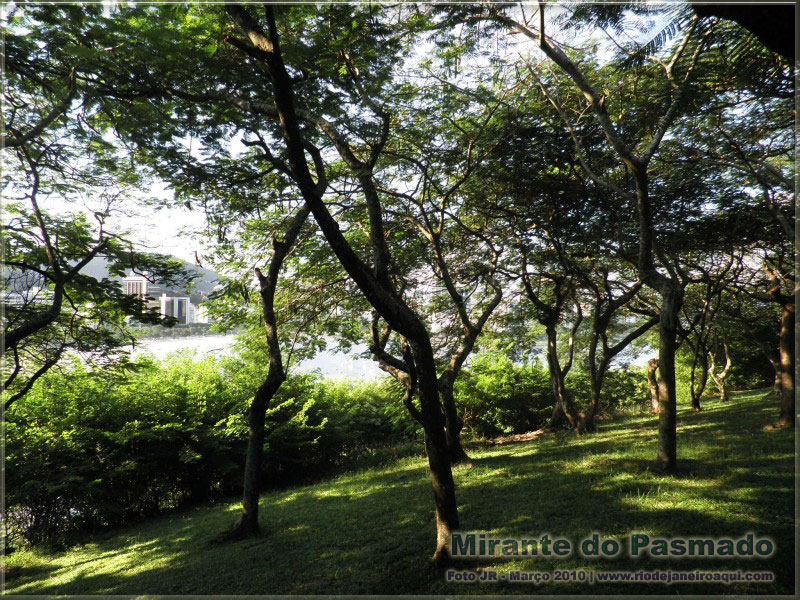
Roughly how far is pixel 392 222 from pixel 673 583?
682 cm

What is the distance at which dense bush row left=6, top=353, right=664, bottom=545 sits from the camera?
869cm

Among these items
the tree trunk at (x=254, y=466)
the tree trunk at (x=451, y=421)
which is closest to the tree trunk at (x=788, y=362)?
the tree trunk at (x=451, y=421)

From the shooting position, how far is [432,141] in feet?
26.0

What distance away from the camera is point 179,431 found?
10.2 m

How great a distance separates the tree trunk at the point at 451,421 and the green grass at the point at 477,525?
696mm

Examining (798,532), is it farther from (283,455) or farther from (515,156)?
(283,455)

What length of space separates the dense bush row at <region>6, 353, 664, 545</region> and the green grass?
911 mm

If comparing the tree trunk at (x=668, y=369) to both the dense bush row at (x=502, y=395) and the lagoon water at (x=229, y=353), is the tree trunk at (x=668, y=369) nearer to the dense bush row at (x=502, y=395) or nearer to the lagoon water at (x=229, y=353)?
the lagoon water at (x=229, y=353)

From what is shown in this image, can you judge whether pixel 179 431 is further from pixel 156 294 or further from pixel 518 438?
pixel 518 438

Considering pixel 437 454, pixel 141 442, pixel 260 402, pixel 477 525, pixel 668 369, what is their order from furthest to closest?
1. pixel 141 442
2. pixel 260 402
3. pixel 668 369
4. pixel 477 525
5. pixel 437 454

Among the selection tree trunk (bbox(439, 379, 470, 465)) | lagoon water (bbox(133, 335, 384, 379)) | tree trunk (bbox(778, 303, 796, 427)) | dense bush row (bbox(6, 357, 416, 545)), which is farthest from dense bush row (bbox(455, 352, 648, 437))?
tree trunk (bbox(778, 303, 796, 427))

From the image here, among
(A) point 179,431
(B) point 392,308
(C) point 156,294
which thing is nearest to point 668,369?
(B) point 392,308

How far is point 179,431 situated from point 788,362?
12.4 m

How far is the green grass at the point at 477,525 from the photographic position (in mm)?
4230
